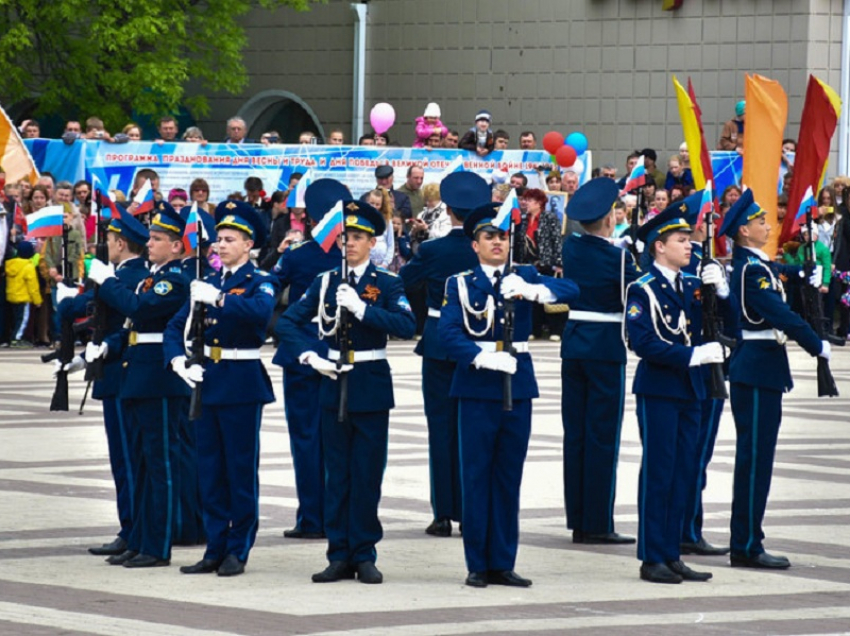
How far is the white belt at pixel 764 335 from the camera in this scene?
11.2 metres

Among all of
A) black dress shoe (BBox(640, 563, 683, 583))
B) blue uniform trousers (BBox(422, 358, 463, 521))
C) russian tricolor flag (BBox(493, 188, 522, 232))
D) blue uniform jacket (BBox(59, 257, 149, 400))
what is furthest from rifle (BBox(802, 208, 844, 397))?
blue uniform jacket (BBox(59, 257, 149, 400))

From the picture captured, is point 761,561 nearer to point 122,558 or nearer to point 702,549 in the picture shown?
point 702,549

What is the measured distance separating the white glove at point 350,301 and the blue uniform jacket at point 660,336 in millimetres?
1357

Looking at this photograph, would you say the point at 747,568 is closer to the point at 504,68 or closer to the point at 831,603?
the point at 831,603

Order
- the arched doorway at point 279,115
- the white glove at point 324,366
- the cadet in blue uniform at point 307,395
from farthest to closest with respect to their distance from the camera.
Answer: the arched doorway at point 279,115 < the cadet in blue uniform at point 307,395 < the white glove at point 324,366

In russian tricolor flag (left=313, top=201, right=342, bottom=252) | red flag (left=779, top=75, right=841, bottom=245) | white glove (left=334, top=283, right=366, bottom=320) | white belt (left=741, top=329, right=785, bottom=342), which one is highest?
red flag (left=779, top=75, right=841, bottom=245)

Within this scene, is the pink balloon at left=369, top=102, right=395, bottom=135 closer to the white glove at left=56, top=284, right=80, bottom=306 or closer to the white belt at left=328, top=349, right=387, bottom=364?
the white glove at left=56, top=284, right=80, bottom=306

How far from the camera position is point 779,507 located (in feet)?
42.7

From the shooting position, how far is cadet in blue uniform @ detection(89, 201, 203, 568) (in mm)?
10766

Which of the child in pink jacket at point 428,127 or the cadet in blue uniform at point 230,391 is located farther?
the child in pink jacket at point 428,127

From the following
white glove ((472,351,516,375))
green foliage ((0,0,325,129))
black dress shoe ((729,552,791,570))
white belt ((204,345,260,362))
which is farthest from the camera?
green foliage ((0,0,325,129))

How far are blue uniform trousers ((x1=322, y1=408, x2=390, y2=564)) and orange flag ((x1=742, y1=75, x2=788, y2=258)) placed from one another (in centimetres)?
1035

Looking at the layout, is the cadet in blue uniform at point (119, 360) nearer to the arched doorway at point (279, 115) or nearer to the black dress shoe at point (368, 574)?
the black dress shoe at point (368, 574)

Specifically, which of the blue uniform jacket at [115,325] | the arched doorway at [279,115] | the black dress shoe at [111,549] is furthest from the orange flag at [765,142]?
the arched doorway at [279,115]
